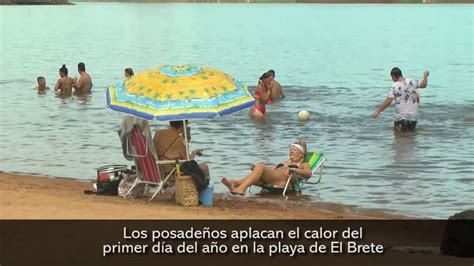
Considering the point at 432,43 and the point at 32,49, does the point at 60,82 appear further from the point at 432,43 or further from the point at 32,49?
the point at 432,43

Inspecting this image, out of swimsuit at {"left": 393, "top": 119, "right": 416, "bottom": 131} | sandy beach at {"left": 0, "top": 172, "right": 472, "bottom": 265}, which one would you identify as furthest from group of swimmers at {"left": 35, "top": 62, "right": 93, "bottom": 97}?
sandy beach at {"left": 0, "top": 172, "right": 472, "bottom": 265}

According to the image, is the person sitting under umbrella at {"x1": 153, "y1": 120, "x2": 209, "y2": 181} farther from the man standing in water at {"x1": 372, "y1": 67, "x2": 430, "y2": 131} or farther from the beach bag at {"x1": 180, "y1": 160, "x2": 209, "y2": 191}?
the man standing in water at {"x1": 372, "y1": 67, "x2": 430, "y2": 131}

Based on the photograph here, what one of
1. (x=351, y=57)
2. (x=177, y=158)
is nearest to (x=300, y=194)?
(x=177, y=158)

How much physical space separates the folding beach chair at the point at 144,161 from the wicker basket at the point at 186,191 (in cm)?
25

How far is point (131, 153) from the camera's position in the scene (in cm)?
1156

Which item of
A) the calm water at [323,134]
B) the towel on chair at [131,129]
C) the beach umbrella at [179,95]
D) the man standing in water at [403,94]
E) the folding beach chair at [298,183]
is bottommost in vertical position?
the calm water at [323,134]

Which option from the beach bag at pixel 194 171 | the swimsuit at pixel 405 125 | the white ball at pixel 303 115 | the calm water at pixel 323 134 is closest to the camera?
the beach bag at pixel 194 171

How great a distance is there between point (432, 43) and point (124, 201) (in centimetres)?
6354

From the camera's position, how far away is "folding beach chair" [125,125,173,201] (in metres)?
11.5

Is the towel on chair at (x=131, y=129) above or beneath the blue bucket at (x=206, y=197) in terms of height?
above

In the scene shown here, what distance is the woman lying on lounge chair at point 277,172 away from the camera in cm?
1287

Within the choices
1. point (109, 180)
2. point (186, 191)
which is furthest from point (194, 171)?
point (109, 180)

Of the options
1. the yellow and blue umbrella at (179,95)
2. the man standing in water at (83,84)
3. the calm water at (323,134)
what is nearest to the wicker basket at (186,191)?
the yellow and blue umbrella at (179,95)

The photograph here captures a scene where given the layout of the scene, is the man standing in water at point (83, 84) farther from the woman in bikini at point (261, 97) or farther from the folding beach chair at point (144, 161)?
the folding beach chair at point (144, 161)
